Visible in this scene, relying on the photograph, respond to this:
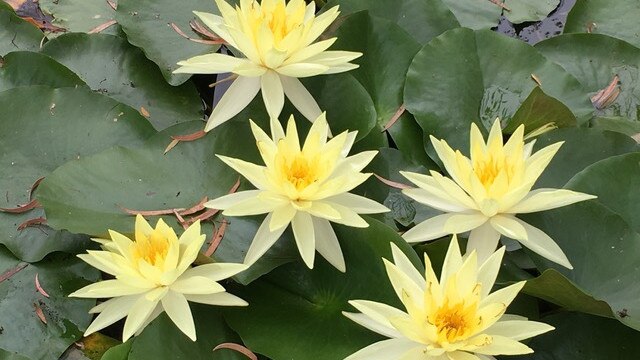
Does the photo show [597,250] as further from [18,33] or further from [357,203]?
[18,33]

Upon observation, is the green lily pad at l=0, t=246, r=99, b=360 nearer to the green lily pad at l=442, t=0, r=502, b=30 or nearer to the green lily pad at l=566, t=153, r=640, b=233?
the green lily pad at l=566, t=153, r=640, b=233

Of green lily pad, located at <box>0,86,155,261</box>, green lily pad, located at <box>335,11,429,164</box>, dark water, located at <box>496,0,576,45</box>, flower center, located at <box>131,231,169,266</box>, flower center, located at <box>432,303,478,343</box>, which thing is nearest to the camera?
flower center, located at <box>432,303,478,343</box>

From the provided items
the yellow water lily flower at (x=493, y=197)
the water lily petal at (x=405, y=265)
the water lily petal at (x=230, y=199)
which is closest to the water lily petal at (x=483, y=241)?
the yellow water lily flower at (x=493, y=197)

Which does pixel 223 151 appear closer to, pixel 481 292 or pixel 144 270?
pixel 144 270

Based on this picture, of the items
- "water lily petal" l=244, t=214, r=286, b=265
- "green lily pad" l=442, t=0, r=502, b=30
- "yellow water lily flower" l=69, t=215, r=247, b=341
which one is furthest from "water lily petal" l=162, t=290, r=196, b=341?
"green lily pad" l=442, t=0, r=502, b=30

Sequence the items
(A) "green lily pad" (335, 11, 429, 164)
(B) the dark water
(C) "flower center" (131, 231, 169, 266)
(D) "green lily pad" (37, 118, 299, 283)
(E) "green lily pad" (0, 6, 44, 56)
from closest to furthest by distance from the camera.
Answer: (C) "flower center" (131, 231, 169, 266), (D) "green lily pad" (37, 118, 299, 283), (A) "green lily pad" (335, 11, 429, 164), (E) "green lily pad" (0, 6, 44, 56), (B) the dark water

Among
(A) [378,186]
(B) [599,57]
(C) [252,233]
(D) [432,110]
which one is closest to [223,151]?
(C) [252,233]

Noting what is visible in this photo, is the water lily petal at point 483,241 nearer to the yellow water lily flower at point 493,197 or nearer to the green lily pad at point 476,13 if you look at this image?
the yellow water lily flower at point 493,197
